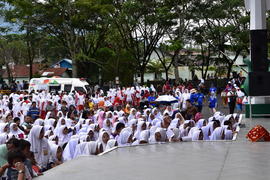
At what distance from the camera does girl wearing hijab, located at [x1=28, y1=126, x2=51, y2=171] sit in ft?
35.1

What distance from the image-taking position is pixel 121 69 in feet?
161

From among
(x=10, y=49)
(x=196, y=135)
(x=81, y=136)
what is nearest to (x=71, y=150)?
(x=81, y=136)

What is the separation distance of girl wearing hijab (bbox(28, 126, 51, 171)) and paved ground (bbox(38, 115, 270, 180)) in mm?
974

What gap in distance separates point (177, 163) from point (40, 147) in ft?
9.58

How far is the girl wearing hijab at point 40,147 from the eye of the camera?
1069cm

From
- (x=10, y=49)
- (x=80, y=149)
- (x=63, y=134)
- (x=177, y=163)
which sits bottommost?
(x=177, y=163)

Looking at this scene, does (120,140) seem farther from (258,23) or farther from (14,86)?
(14,86)

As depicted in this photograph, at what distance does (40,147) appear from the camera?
10867mm

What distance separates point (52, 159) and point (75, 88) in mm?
23520

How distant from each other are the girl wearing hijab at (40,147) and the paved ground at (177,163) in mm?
974

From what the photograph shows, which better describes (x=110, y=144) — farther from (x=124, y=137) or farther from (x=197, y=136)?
(x=197, y=136)

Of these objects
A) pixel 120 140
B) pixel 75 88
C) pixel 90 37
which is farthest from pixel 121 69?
pixel 120 140

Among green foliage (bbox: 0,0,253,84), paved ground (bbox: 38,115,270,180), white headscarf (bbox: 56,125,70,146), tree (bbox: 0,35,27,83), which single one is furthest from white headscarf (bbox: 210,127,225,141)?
tree (bbox: 0,35,27,83)

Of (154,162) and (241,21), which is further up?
(241,21)
